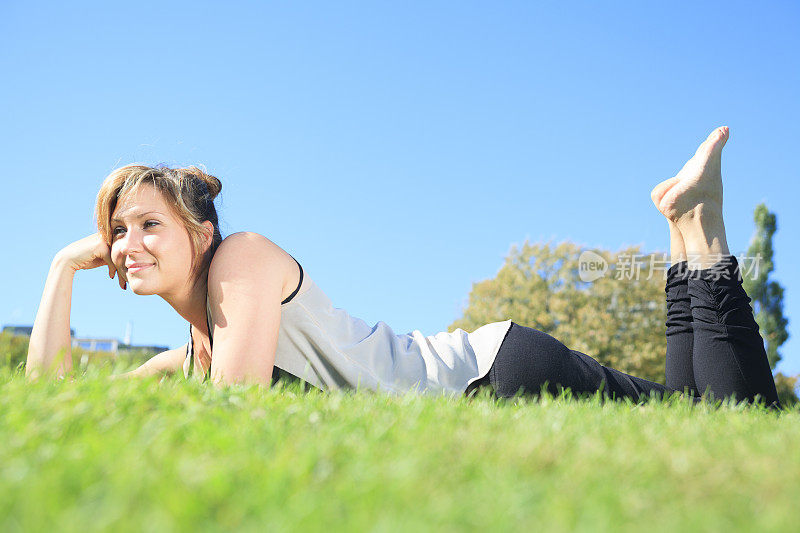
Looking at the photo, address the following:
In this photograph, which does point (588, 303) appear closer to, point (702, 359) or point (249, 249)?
point (702, 359)

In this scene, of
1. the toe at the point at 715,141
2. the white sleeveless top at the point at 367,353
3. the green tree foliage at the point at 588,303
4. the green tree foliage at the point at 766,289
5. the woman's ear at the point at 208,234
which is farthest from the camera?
the green tree foliage at the point at 766,289

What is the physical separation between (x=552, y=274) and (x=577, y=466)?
19.5 metres

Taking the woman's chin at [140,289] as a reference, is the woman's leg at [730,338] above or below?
above

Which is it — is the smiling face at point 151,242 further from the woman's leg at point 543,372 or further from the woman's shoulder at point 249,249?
the woman's leg at point 543,372

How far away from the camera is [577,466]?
5.55 ft

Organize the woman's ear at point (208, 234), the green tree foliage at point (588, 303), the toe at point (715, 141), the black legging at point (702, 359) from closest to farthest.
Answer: the black legging at point (702, 359)
the woman's ear at point (208, 234)
the toe at point (715, 141)
the green tree foliage at point (588, 303)

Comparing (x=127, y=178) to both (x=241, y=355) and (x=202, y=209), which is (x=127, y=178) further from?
(x=241, y=355)

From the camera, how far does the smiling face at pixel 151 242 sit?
3902mm

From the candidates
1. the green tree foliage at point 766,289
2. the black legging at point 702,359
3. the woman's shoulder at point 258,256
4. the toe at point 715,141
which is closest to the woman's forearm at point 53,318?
the woman's shoulder at point 258,256

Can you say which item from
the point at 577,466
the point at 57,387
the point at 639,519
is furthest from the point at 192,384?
the point at 639,519

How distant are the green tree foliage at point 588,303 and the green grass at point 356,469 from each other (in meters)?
17.3

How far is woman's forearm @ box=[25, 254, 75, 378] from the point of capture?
13.8 feet

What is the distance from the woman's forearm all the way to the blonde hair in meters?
0.43

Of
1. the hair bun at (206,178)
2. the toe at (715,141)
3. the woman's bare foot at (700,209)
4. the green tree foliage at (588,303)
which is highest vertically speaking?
the toe at (715,141)
